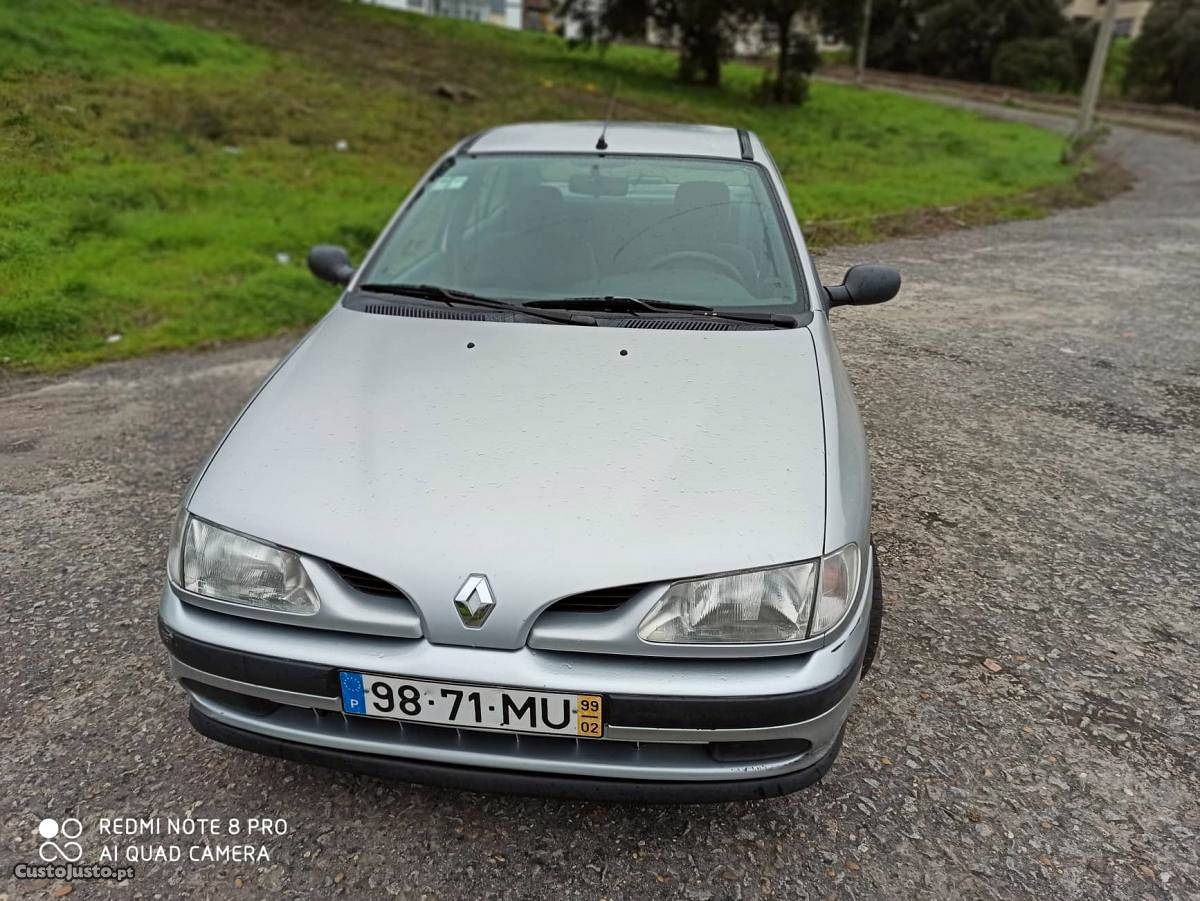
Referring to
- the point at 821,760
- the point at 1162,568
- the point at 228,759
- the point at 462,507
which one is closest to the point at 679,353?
the point at 462,507

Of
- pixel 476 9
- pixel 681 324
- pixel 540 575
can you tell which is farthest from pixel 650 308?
pixel 476 9

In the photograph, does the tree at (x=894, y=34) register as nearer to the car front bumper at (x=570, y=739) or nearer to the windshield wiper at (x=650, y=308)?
the windshield wiper at (x=650, y=308)

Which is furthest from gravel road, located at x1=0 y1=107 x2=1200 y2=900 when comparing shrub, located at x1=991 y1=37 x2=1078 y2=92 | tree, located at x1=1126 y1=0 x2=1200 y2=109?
shrub, located at x1=991 y1=37 x2=1078 y2=92

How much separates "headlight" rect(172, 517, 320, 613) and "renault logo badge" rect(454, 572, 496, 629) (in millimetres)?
335

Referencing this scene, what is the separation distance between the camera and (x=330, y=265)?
332cm

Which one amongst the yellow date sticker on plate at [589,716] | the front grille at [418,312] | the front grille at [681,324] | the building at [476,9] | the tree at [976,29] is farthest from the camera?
the tree at [976,29]

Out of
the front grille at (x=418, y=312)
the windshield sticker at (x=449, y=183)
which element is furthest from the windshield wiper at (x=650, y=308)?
the windshield sticker at (x=449, y=183)

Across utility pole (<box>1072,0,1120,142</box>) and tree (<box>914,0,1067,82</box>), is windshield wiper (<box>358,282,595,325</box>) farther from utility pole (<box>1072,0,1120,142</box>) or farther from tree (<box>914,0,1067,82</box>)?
tree (<box>914,0,1067,82</box>)

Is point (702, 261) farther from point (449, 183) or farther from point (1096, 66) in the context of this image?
point (1096, 66)

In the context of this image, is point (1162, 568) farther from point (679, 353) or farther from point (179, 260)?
point (179, 260)

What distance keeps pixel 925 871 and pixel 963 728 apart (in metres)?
0.57

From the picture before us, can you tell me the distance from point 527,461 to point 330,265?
173 centimetres

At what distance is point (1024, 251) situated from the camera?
28.2ft

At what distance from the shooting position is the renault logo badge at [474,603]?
5.75 ft
